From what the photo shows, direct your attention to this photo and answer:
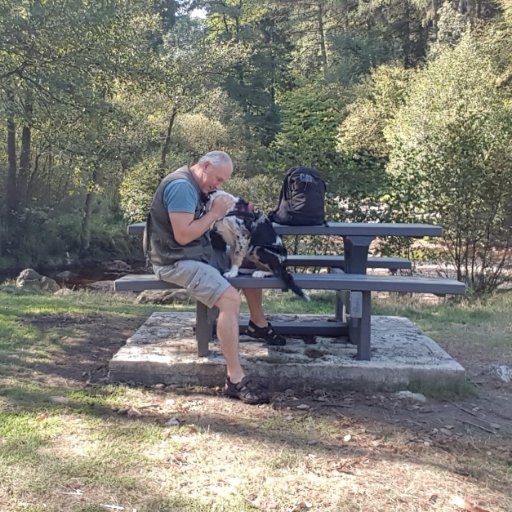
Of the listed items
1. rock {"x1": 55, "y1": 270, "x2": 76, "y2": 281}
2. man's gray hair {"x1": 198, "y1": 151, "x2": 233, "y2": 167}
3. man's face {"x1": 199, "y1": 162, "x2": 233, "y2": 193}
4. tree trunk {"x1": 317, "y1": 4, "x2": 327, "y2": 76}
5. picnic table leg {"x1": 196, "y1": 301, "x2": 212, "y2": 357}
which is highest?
tree trunk {"x1": 317, "y1": 4, "x2": 327, "y2": 76}

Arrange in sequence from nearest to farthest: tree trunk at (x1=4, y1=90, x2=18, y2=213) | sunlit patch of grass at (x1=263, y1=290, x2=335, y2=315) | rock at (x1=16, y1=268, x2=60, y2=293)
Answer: sunlit patch of grass at (x1=263, y1=290, x2=335, y2=315) < rock at (x1=16, y1=268, x2=60, y2=293) < tree trunk at (x1=4, y1=90, x2=18, y2=213)

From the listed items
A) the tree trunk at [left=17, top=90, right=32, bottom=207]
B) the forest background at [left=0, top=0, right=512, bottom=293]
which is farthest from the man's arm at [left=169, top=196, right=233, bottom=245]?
the tree trunk at [left=17, top=90, right=32, bottom=207]

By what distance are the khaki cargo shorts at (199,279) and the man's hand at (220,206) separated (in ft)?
1.13

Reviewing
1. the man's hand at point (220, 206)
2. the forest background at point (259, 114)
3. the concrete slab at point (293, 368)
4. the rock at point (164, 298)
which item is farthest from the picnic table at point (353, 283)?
the rock at point (164, 298)

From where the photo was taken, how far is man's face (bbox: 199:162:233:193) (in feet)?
13.9

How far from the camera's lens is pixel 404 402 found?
425 cm

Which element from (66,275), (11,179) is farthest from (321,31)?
A: (66,275)

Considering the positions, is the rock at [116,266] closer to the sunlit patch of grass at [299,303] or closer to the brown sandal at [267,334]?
the sunlit patch of grass at [299,303]

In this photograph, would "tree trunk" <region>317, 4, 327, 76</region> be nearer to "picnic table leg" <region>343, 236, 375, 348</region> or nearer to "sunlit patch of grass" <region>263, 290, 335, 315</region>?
"sunlit patch of grass" <region>263, 290, 335, 315</region>

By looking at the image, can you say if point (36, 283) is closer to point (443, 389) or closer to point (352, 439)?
point (443, 389)

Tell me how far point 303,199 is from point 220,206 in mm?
831

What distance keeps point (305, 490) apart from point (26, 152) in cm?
1720

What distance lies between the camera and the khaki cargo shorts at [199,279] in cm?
414

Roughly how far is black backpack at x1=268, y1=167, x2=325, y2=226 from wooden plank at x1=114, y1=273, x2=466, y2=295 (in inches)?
19.9
